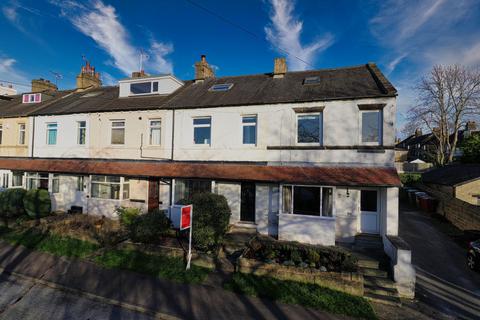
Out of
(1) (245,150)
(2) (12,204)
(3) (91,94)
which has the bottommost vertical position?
(2) (12,204)

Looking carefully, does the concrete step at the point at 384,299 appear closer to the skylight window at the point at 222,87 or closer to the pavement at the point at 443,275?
the pavement at the point at 443,275

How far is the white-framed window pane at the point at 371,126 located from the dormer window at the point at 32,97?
911 inches

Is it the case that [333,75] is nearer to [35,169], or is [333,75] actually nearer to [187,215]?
[187,215]

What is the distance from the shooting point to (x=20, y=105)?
19344mm

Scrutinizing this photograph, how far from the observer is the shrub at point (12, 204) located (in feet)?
43.0

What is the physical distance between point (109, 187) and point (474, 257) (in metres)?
16.9

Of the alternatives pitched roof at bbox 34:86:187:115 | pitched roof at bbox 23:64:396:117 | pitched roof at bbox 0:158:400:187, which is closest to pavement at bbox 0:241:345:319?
pitched roof at bbox 0:158:400:187

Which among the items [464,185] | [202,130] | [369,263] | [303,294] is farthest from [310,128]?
[464,185]

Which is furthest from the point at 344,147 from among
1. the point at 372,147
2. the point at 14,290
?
the point at 14,290

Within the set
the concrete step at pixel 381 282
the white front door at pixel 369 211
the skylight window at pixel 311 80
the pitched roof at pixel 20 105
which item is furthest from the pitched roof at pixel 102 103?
the concrete step at pixel 381 282

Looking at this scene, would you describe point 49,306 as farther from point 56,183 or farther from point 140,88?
point 140,88

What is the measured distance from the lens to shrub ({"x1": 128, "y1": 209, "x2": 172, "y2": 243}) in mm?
9539

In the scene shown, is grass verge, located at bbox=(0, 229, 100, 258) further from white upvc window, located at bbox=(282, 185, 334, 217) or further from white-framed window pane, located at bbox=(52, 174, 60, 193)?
white upvc window, located at bbox=(282, 185, 334, 217)

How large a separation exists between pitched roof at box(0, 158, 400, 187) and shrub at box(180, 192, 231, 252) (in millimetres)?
1387
